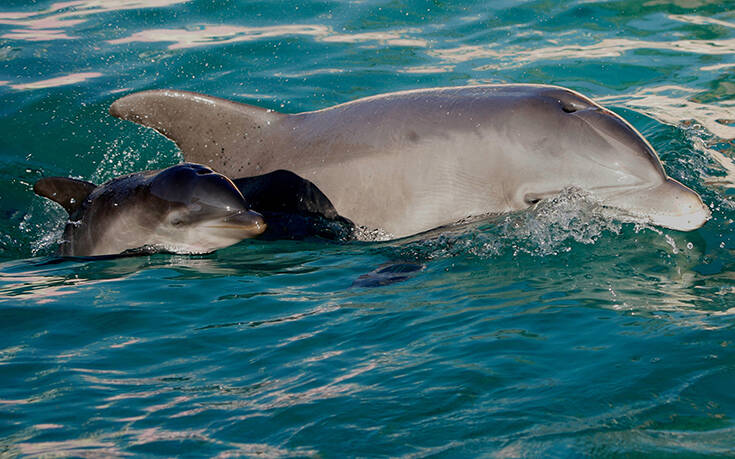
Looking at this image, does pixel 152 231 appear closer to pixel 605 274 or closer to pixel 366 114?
pixel 366 114

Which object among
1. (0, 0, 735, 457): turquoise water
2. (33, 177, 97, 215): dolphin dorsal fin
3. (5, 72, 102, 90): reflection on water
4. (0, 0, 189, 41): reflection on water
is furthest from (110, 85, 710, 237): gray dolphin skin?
(0, 0, 189, 41): reflection on water

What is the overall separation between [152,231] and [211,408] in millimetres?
2837

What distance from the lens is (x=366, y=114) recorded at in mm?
6336

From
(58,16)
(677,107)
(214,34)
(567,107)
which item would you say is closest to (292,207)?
(567,107)

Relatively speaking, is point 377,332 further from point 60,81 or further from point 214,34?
point 214,34

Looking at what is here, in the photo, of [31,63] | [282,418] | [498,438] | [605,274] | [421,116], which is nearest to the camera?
[498,438]

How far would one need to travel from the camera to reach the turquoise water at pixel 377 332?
11.9 ft

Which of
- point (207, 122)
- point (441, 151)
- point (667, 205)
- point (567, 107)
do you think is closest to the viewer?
point (667, 205)

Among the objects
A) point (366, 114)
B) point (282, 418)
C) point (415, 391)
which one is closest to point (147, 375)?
point (282, 418)

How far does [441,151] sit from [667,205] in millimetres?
1544

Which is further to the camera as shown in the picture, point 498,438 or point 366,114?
point 366,114

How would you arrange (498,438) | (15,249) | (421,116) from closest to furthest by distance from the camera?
(498,438) → (421,116) → (15,249)

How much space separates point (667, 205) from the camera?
18.0 feet

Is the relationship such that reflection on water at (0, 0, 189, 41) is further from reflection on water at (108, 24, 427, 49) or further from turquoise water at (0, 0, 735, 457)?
turquoise water at (0, 0, 735, 457)
